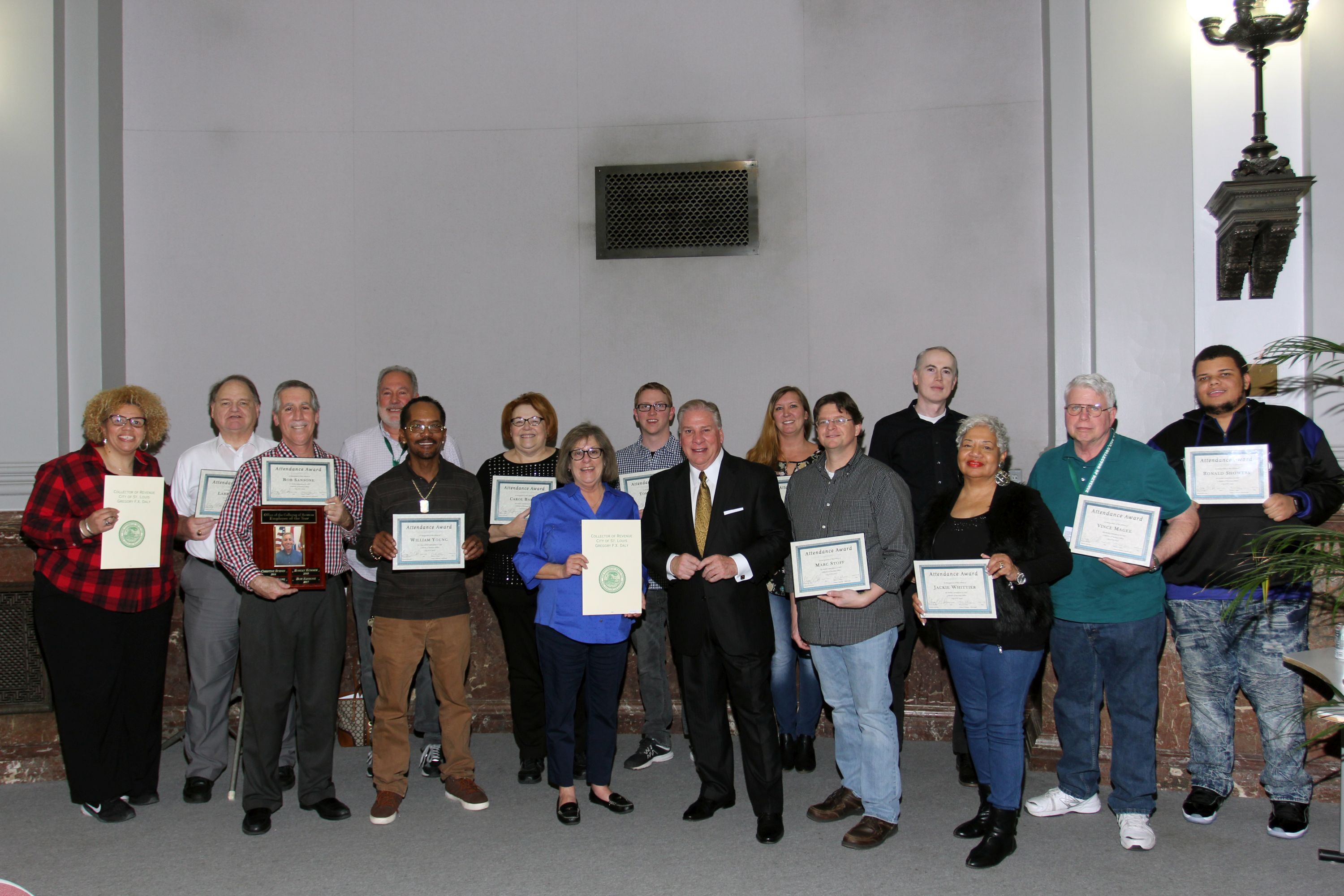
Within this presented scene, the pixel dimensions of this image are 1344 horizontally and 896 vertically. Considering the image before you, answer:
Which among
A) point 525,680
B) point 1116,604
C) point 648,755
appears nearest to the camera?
point 1116,604

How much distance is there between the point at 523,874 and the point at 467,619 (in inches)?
43.2

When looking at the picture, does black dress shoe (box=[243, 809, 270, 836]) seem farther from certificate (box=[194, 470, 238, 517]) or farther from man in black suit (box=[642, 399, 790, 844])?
man in black suit (box=[642, 399, 790, 844])

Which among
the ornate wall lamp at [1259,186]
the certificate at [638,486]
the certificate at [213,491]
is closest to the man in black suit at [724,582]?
the certificate at [638,486]

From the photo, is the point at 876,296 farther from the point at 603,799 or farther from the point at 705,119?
the point at 603,799

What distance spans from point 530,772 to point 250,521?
1.70 metres

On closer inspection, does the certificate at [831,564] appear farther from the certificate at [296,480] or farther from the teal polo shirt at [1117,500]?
the certificate at [296,480]

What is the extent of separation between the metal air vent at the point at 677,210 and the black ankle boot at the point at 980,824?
3488 mm

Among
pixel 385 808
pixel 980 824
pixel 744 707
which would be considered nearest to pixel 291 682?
pixel 385 808

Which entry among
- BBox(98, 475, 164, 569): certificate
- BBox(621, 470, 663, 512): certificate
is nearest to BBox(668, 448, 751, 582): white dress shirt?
BBox(621, 470, 663, 512): certificate

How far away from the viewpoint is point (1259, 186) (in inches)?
177

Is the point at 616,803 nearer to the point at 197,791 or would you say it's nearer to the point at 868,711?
the point at 868,711

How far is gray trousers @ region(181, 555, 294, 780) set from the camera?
430 cm

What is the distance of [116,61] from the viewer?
19.6ft

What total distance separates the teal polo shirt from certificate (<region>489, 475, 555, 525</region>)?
7.05 feet
